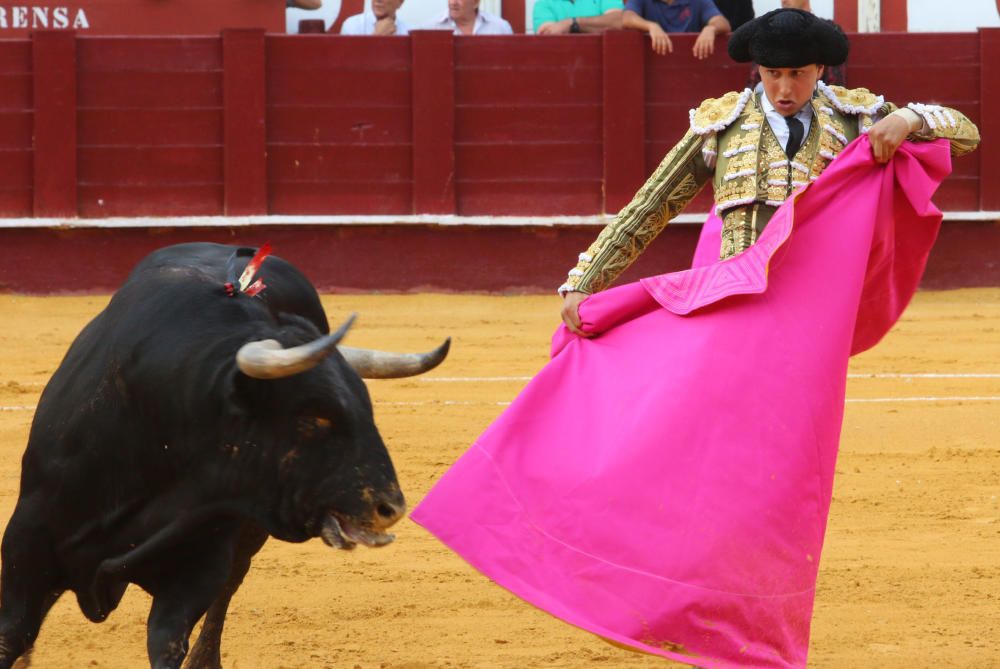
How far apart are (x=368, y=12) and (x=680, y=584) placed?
6.68 metres

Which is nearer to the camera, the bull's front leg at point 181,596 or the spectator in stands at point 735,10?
the bull's front leg at point 181,596

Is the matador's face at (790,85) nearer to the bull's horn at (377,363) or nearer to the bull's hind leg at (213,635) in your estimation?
the bull's horn at (377,363)

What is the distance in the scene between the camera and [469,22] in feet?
28.4

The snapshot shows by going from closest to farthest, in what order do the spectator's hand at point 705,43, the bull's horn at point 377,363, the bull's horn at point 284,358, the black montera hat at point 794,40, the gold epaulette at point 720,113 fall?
the bull's horn at point 284,358
the black montera hat at point 794,40
the bull's horn at point 377,363
the gold epaulette at point 720,113
the spectator's hand at point 705,43

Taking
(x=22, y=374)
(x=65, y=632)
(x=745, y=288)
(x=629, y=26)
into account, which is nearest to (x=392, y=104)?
(x=629, y=26)

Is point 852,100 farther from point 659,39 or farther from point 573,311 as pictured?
point 659,39

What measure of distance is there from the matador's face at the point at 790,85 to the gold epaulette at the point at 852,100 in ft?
0.17

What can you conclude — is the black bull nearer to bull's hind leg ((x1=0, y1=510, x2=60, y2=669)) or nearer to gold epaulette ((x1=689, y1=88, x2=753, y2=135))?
bull's hind leg ((x1=0, y1=510, x2=60, y2=669))

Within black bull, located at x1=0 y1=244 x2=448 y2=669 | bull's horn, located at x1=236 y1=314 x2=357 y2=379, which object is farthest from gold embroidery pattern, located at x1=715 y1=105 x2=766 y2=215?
bull's horn, located at x1=236 y1=314 x2=357 y2=379

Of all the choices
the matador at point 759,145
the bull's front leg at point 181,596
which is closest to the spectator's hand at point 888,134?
the matador at point 759,145

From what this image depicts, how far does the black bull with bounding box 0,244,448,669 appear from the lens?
2574 millimetres

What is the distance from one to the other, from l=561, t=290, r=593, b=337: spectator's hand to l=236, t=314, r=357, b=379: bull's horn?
58 cm

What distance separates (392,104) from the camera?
8594mm

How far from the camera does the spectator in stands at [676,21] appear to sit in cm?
842
